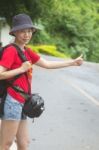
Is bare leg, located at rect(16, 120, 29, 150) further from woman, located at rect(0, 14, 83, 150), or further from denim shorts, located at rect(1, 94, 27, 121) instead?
denim shorts, located at rect(1, 94, 27, 121)

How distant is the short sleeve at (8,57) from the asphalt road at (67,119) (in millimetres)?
3086

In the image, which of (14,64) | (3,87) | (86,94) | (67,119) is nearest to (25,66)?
(14,64)

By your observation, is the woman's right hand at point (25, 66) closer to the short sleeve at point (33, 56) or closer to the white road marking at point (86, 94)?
the short sleeve at point (33, 56)

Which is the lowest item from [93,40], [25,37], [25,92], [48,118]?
[93,40]

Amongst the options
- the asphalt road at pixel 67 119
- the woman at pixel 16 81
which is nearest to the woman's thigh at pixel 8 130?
the woman at pixel 16 81

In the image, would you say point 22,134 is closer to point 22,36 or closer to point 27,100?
point 27,100

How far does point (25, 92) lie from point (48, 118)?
19.3 ft

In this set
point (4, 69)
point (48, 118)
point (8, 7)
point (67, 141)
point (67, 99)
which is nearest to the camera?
point (4, 69)

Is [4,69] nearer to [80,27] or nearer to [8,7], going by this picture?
[8,7]

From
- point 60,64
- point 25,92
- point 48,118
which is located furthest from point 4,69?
point 48,118

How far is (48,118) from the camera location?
11.8 metres

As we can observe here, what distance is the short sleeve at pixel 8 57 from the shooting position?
579 cm

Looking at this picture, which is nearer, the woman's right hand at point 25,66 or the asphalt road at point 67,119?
the woman's right hand at point 25,66

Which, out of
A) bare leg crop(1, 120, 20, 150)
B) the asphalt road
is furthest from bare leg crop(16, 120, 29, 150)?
the asphalt road
